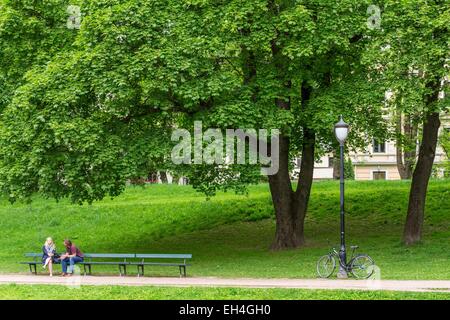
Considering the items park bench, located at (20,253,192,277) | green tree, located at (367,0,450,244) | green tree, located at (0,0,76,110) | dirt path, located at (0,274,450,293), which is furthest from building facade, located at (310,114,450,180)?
dirt path, located at (0,274,450,293)

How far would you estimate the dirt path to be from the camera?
2189 centimetres

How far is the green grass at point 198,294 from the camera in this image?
64.3ft

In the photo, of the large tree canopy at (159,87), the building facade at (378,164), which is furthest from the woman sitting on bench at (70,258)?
the building facade at (378,164)

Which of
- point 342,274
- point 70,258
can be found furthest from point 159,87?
point 342,274

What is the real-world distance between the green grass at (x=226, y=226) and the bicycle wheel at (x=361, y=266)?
4.02 meters

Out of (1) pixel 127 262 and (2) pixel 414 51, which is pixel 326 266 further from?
(2) pixel 414 51

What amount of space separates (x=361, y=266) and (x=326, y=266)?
103 centimetres

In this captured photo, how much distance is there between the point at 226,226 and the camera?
134 ft

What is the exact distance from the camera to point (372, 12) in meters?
30.8

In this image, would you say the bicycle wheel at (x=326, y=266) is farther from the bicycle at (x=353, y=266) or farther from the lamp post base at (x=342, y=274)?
the lamp post base at (x=342, y=274)

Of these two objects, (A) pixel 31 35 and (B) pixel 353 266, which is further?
(A) pixel 31 35

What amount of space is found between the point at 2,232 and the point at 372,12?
68.2 feet

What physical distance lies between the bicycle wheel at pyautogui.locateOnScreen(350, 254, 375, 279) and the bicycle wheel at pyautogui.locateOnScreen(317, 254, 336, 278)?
576 millimetres
